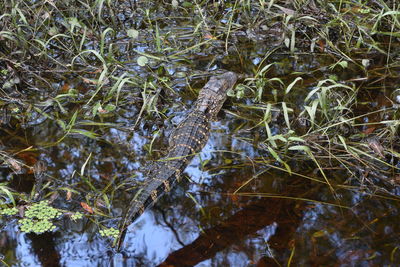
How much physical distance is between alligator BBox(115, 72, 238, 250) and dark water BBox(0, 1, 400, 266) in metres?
0.09

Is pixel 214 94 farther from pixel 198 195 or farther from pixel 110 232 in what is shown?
pixel 110 232

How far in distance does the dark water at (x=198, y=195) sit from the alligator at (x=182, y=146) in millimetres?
89

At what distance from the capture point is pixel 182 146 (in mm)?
4652

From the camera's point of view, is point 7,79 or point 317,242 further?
point 7,79

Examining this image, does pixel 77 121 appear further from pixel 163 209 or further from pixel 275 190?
pixel 275 190

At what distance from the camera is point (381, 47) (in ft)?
19.7

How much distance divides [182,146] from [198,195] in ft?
2.00

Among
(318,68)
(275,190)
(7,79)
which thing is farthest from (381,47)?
(7,79)

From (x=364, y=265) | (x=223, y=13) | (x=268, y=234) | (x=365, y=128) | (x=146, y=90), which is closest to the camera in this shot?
(x=364, y=265)

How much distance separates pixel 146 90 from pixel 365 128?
7.90ft

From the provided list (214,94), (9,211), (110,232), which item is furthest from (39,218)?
(214,94)

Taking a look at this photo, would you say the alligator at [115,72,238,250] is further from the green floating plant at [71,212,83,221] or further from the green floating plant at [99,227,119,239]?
the green floating plant at [71,212,83,221]

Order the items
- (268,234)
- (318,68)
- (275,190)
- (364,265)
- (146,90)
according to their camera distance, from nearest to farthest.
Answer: (364,265) < (268,234) < (275,190) < (146,90) < (318,68)

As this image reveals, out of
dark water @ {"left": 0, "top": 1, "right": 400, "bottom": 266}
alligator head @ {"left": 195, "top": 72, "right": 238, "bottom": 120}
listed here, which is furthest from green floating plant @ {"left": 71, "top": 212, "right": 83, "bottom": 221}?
alligator head @ {"left": 195, "top": 72, "right": 238, "bottom": 120}
